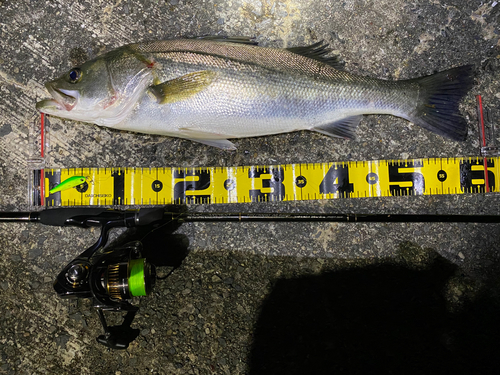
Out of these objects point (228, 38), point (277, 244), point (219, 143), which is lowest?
point (277, 244)

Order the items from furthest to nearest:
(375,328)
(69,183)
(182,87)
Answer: (69,183)
(375,328)
(182,87)

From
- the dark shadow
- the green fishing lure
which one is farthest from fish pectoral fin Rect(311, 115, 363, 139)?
the green fishing lure

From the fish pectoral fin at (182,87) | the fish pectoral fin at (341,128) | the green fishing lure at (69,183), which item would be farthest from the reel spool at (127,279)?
the fish pectoral fin at (341,128)

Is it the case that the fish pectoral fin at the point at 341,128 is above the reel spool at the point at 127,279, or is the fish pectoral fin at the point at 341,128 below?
above

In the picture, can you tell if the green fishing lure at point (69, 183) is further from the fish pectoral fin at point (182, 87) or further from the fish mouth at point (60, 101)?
the fish pectoral fin at point (182, 87)

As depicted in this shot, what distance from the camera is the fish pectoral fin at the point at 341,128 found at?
7.72ft

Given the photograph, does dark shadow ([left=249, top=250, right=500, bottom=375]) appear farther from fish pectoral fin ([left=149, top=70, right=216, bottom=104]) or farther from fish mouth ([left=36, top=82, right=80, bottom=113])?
fish mouth ([left=36, top=82, right=80, bottom=113])

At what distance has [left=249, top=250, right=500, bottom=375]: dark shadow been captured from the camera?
2254 millimetres

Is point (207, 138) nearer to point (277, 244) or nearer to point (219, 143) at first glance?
point (219, 143)

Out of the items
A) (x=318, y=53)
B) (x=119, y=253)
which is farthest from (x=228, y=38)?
(x=119, y=253)

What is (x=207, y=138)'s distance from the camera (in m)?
2.35

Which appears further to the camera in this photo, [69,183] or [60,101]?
[69,183]

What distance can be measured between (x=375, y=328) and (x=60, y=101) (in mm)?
2711

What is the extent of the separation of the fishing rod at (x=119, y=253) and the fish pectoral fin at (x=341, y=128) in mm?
586
